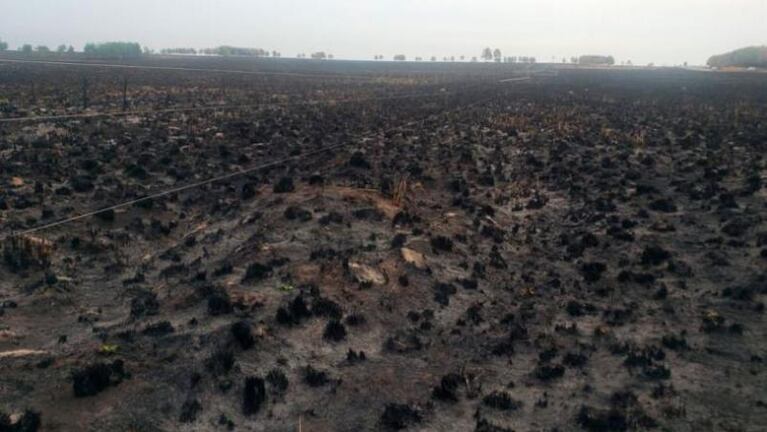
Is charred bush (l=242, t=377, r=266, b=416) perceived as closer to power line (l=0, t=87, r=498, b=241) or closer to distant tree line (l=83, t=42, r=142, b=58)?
power line (l=0, t=87, r=498, b=241)

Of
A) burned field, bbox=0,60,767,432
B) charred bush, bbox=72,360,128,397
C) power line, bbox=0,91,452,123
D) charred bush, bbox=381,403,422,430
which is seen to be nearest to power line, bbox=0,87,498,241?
burned field, bbox=0,60,767,432

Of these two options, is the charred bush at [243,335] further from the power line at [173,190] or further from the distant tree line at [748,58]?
the distant tree line at [748,58]

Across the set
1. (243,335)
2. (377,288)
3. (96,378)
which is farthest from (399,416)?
(96,378)

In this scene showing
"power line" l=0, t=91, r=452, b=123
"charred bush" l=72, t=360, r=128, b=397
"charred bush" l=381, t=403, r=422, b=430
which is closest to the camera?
"charred bush" l=381, t=403, r=422, b=430

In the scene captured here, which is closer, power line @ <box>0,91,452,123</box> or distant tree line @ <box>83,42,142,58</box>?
power line @ <box>0,91,452,123</box>

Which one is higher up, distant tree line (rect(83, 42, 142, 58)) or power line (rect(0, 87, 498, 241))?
distant tree line (rect(83, 42, 142, 58))

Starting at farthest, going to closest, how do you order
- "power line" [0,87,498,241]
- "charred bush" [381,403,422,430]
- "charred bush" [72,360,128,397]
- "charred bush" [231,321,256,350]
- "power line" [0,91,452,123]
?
"power line" [0,91,452,123]
"power line" [0,87,498,241]
"charred bush" [231,321,256,350]
"charred bush" [72,360,128,397]
"charred bush" [381,403,422,430]

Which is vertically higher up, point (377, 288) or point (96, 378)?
point (377, 288)

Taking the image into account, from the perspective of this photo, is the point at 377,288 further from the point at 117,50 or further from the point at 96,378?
the point at 117,50

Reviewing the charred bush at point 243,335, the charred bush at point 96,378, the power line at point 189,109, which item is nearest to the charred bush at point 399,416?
the charred bush at point 243,335
